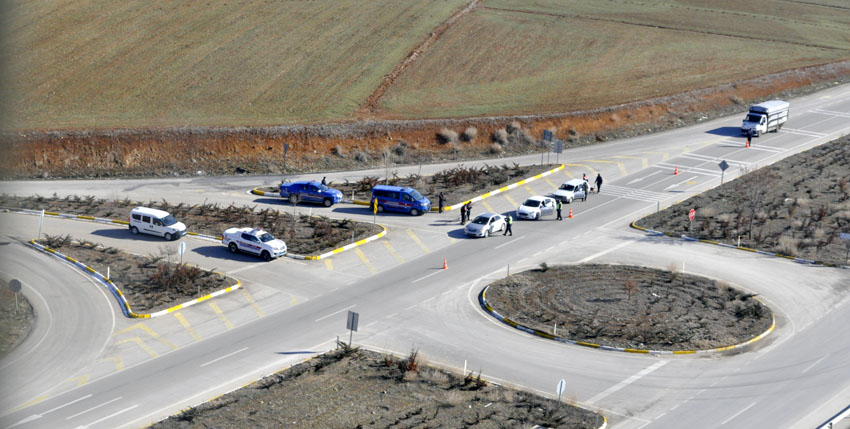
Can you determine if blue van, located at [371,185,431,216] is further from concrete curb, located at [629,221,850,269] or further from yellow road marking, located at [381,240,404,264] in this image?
concrete curb, located at [629,221,850,269]

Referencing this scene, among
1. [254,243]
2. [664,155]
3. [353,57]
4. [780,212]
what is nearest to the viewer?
[254,243]

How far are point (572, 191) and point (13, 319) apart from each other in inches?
1386

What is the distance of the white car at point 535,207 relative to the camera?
54.1m

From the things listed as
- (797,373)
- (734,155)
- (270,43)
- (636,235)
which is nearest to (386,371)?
(797,373)

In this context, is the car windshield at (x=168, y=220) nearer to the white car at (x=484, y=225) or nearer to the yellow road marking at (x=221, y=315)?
the yellow road marking at (x=221, y=315)

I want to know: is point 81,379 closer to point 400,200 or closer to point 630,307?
point 630,307

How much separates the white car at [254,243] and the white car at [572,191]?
66.5 feet

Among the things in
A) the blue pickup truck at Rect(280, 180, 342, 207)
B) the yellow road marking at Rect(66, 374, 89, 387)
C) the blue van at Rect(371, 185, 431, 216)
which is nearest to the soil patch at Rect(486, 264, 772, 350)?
the blue van at Rect(371, 185, 431, 216)

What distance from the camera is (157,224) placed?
49500 mm

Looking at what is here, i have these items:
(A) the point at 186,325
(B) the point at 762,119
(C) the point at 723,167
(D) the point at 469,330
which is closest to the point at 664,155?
(B) the point at 762,119

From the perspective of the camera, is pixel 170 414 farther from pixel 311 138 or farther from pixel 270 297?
pixel 311 138

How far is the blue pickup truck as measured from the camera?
56.3m

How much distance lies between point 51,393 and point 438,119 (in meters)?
47.2

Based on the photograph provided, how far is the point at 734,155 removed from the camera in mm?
69000
